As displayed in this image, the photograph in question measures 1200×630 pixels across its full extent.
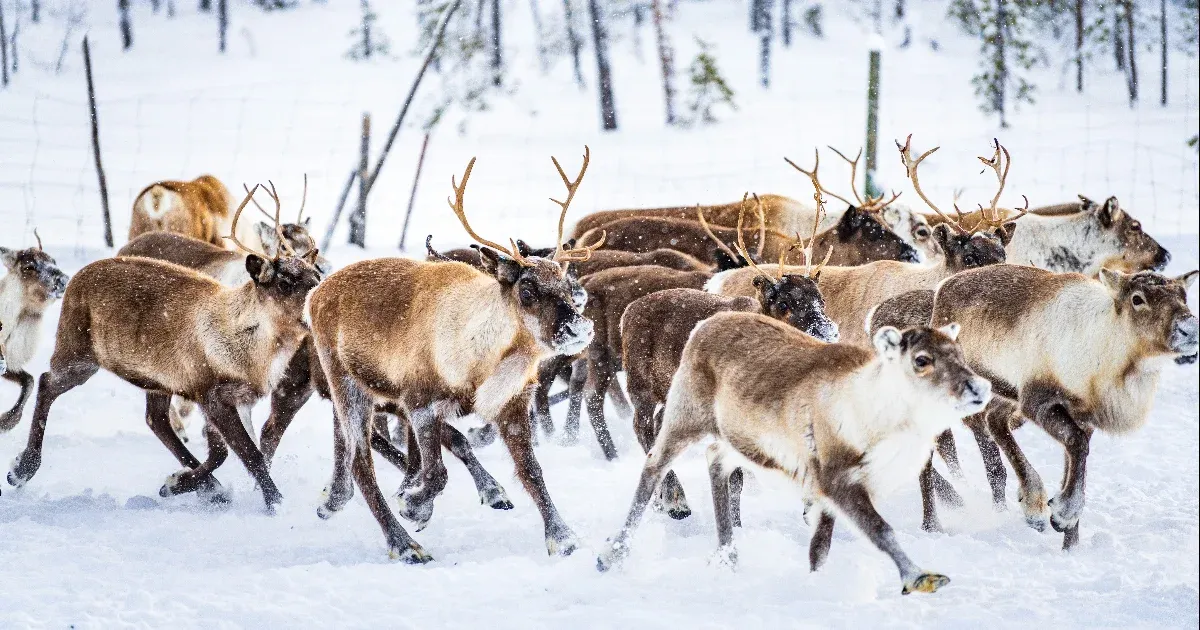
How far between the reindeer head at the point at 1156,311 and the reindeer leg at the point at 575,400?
11.3 feet

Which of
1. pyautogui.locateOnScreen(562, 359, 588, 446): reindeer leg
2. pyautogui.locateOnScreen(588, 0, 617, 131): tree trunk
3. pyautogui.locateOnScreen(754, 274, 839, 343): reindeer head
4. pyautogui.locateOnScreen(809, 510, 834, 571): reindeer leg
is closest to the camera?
pyautogui.locateOnScreen(809, 510, 834, 571): reindeer leg

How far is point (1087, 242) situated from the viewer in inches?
384

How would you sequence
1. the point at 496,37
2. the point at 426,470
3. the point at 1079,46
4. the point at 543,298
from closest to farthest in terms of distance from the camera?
the point at 543,298 → the point at 426,470 → the point at 1079,46 → the point at 496,37

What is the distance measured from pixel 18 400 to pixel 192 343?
1.98 meters

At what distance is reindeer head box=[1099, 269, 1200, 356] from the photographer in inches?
225

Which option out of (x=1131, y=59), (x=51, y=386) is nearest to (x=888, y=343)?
(x=51, y=386)

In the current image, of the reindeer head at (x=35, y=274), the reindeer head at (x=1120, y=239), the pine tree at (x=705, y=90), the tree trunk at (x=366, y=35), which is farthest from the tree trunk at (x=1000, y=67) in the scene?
the reindeer head at (x=35, y=274)

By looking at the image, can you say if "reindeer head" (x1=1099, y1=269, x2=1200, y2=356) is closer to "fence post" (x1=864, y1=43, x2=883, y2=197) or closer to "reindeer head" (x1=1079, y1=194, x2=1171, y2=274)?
"reindeer head" (x1=1079, y1=194, x2=1171, y2=274)

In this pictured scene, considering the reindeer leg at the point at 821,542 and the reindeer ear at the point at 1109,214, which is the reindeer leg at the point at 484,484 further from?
the reindeer ear at the point at 1109,214

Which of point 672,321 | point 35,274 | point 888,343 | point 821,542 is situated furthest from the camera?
point 35,274

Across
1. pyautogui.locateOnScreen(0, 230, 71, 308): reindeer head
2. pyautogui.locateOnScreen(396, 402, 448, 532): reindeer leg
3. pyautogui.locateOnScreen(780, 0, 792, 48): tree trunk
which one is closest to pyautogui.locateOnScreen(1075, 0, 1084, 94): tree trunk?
pyautogui.locateOnScreen(780, 0, 792, 48): tree trunk

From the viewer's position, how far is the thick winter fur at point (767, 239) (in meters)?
9.67

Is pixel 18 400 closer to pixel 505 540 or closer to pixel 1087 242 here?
pixel 505 540

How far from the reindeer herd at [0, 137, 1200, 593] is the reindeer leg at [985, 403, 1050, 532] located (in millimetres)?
14
